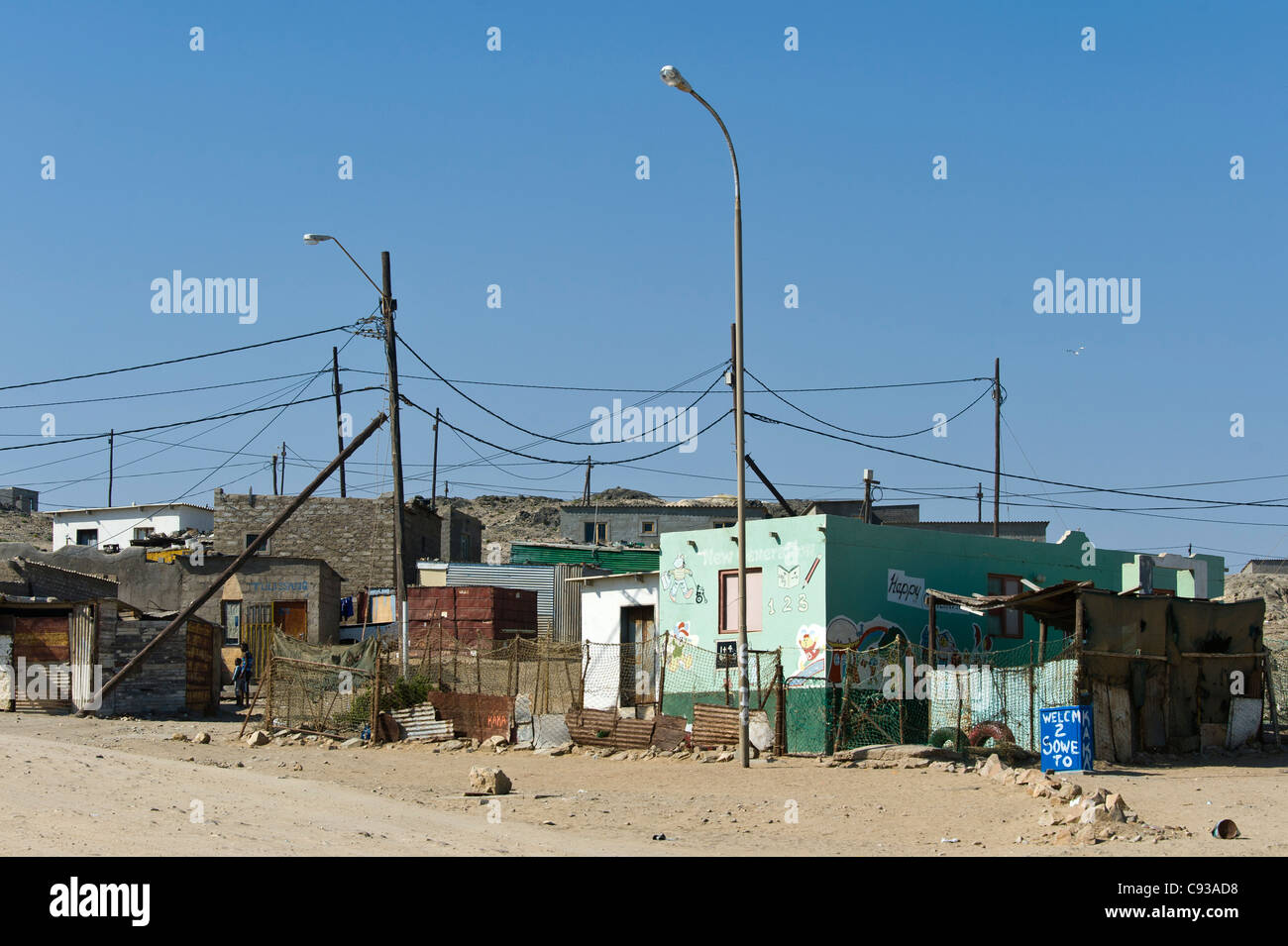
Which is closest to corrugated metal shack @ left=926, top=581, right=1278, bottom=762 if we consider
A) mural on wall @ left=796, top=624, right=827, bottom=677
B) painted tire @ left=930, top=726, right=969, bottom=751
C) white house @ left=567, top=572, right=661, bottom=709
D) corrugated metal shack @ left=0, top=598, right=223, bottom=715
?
painted tire @ left=930, top=726, right=969, bottom=751

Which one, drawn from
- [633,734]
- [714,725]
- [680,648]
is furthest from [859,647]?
[633,734]

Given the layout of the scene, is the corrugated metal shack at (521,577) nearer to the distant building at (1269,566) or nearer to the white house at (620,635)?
the white house at (620,635)

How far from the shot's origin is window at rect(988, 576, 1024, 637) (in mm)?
30484

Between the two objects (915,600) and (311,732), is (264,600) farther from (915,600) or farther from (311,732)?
(915,600)

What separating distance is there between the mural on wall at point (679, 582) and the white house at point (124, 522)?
36.3 metres

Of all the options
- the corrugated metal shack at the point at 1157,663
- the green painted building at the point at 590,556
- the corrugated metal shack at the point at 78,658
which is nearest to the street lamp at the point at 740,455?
the corrugated metal shack at the point at 1157,663

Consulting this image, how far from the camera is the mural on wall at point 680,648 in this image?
2947 centimetres

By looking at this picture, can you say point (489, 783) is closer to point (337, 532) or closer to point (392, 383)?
point (392, 383)

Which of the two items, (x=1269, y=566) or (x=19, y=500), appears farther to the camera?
(x=19, y=500)

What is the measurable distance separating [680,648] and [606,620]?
5348mm

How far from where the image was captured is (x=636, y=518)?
70750 mm

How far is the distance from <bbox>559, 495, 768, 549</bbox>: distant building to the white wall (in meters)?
33.9
